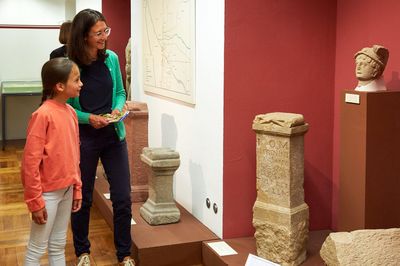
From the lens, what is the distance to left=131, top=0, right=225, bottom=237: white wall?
3.87 m

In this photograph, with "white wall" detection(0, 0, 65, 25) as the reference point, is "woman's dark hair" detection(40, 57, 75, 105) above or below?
below

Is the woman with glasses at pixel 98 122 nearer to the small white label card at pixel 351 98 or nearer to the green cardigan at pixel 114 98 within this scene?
the green cardigan at pixel 114 98

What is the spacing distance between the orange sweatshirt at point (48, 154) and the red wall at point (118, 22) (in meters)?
5.90

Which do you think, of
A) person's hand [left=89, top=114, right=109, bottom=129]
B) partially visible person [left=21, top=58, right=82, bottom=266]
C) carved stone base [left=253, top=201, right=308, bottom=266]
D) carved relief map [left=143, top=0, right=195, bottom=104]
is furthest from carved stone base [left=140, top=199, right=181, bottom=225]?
partially visible person [left=21, top=58, right=82, bottom=266]

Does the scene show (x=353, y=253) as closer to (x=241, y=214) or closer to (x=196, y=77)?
(x=241, y=214)

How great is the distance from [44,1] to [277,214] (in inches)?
277

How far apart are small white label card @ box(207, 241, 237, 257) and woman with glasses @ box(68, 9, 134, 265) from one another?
52 centimetres

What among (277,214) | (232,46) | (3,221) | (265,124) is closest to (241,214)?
(277,214)

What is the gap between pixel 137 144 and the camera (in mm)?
4953

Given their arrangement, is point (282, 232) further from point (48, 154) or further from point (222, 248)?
point (48, 154)

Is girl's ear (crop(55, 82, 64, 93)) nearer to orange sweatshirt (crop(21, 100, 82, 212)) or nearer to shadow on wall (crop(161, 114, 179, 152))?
orange sweatshirt (crop(21, 100, 82, 212))

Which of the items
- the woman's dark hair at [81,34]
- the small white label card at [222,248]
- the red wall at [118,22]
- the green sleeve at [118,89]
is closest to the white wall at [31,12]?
the red wall at [118,22]

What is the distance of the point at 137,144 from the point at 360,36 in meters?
2.08

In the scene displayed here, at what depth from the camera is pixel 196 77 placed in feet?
13.9
